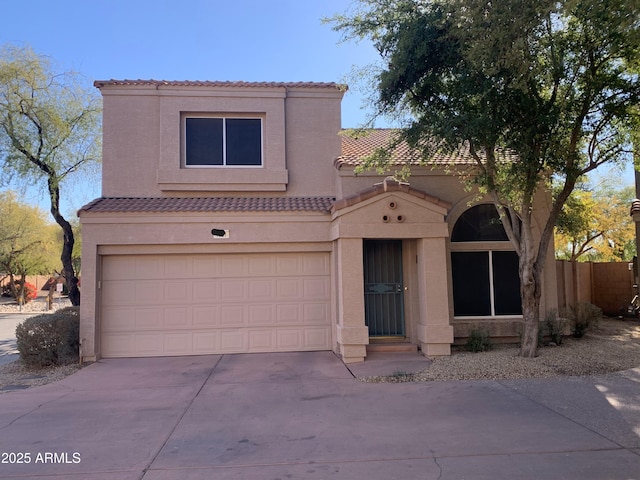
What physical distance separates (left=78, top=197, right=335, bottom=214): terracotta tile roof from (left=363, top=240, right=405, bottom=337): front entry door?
5.31 ft

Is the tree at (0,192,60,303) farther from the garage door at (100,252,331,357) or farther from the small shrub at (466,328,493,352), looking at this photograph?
the small shrub at (466,328,493,352)

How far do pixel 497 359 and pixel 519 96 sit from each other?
196 inches

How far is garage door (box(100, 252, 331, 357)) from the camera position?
11.0 meters

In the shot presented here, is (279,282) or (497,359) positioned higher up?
(279,282)

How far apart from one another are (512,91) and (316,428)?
22.0 feet

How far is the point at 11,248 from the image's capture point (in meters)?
29.1

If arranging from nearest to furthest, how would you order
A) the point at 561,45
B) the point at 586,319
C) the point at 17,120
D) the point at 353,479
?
the point at 353,479, the point at 561,45, the point at 586,319, the point at 17,120

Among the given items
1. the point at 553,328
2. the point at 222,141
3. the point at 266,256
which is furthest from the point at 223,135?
the point at 553,328

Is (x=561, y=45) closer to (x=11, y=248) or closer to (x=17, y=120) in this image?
(x=17, y=120)

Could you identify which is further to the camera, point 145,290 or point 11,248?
point 11,248

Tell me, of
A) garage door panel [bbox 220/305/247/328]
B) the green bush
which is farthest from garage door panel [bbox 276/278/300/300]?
the green bush

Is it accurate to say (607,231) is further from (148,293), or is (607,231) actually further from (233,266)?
(148,293)

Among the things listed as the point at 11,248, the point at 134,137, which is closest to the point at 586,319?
the point at 134,137

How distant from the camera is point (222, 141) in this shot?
12.5 m
